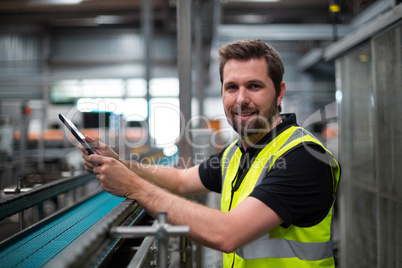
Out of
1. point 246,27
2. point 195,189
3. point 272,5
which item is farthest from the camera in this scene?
point 272,5

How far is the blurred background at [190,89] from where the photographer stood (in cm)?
216

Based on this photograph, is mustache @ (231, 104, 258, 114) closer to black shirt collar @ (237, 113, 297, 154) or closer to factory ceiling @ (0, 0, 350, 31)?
black shirt collar @ (237, 113, 297, 154)

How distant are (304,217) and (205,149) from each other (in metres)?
2.03

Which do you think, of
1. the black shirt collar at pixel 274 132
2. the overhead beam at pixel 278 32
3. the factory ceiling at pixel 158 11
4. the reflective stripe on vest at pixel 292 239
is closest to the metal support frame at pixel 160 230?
the reflective stripe on vest at pixel 292 239

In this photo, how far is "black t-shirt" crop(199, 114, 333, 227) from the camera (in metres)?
1.00

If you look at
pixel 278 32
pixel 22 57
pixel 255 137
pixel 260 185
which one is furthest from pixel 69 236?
pixel 22 57

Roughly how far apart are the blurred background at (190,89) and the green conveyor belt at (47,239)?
20 cm

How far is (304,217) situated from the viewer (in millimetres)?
1091

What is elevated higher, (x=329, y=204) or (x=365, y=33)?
(x=365, y=33)

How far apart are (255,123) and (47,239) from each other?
0.96 metres

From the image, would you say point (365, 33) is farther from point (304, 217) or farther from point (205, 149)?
point (304, 217)

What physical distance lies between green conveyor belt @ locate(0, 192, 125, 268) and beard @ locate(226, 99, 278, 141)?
76 centimetres

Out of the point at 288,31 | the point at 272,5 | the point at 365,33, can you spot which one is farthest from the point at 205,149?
the point at 272,5

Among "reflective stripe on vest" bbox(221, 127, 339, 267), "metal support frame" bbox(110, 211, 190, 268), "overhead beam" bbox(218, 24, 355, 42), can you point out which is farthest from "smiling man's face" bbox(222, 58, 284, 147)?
"overhead beam" bbox(218, 24, 355, 42)
